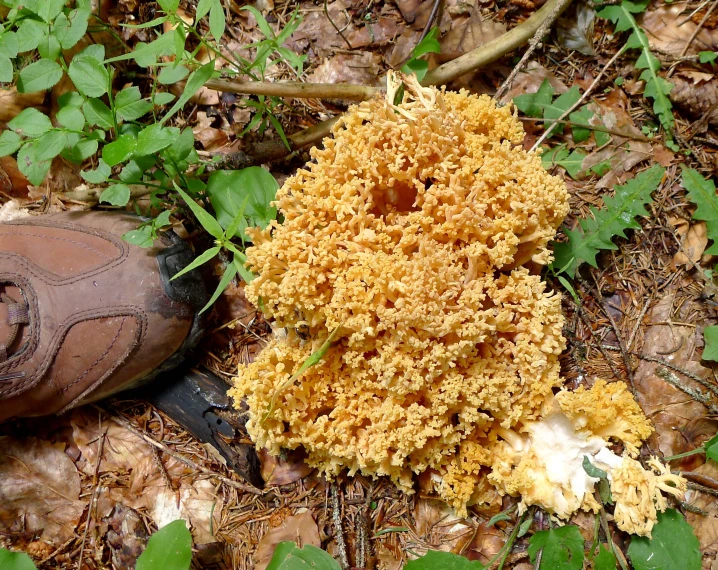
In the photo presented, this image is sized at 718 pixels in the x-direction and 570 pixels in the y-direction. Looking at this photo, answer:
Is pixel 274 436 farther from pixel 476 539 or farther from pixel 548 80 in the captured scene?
pixel 548 80

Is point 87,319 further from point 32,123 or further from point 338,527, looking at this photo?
point 338,527

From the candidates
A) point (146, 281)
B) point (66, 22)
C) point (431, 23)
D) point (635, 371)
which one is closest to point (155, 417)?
point (146, 281)

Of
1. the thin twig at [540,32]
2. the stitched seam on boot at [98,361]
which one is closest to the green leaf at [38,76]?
the stitched seam on boot at [98,361]

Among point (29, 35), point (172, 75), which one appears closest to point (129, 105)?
point (172, 75)

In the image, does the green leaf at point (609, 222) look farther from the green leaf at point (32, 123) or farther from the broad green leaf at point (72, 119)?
the green leaf at point (32, 123)

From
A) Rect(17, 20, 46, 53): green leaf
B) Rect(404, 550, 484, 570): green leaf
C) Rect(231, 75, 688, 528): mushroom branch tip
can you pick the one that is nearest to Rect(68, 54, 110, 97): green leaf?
Rect(17, 20, 46, 53): green leaf

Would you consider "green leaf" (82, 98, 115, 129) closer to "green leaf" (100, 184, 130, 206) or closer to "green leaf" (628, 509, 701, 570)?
"green leaf" (100, 184, 130, 206)

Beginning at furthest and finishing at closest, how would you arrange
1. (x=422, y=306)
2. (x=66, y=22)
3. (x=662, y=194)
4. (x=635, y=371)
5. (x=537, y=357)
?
1. (x=662, y=194)
2. (x=635, y=371)
3. (x=66, y=22)
4. (x=537, y=357)
5. (x=422, y=306)
